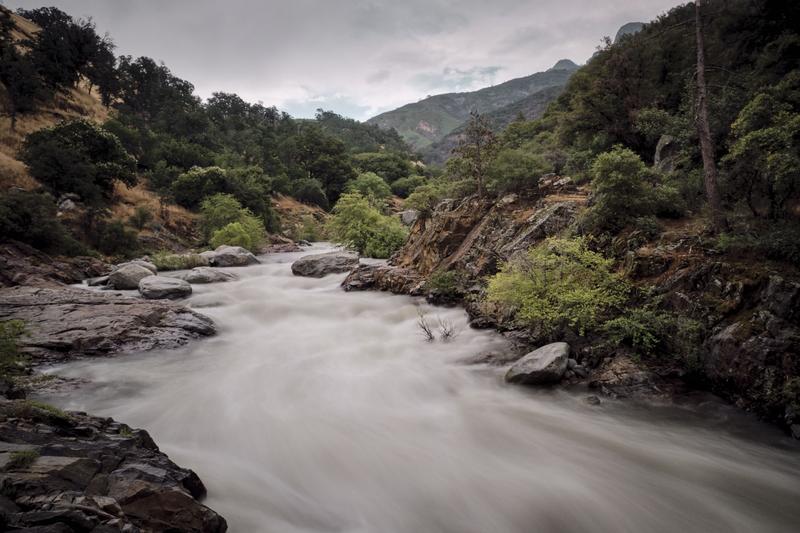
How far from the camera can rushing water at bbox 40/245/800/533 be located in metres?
4.88

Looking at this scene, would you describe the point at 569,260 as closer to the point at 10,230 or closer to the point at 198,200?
the point at 10,230

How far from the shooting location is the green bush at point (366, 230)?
27.0 meters

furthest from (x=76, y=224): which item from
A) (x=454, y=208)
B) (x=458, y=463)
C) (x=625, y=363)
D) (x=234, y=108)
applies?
(x=234, y=108)

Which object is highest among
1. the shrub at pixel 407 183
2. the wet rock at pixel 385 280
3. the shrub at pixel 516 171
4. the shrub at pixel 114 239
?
the shrub at pixel 407 183

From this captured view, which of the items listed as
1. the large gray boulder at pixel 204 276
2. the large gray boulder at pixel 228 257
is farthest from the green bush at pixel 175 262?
the large gray boulder at pixel 204 276

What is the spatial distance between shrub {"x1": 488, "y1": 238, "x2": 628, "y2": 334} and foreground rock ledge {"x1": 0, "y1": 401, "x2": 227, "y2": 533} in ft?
26.1

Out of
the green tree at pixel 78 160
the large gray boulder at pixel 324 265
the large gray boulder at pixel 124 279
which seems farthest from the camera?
the green tree at pixel 78 160

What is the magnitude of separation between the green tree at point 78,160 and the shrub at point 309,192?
1201 inches

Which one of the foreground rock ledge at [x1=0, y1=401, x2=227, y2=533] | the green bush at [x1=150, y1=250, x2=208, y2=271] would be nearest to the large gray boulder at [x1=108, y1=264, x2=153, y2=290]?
the green bush at [x1=150, y1=250, x2=208, y2=271]

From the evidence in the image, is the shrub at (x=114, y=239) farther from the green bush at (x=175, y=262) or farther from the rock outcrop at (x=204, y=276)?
the rock outcrop at (x=204, y=276)

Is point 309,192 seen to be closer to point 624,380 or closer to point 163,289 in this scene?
point 163,289

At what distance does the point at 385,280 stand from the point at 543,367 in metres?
10.5

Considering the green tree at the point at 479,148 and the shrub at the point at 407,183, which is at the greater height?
the shrub at the point at 407,183

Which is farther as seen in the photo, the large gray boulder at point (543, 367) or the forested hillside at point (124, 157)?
the forested hillside at point (124, 157)
